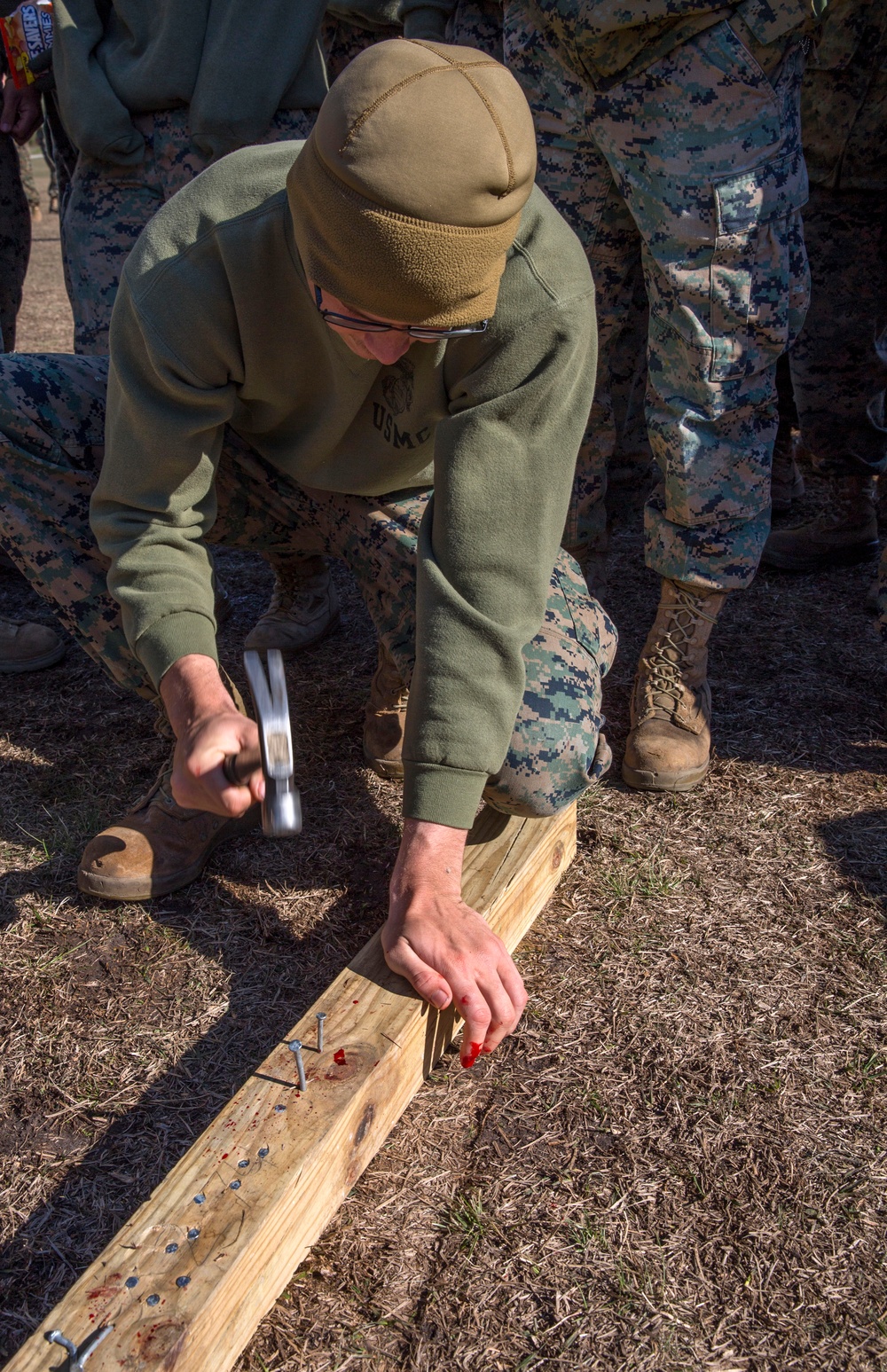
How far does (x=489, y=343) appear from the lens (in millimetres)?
1950

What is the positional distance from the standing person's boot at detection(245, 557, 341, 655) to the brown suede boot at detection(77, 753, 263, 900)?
0.92 m

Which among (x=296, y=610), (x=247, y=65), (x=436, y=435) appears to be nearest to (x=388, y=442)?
(x=436, y=435)

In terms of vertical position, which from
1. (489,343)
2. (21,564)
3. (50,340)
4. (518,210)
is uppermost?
(518,210)

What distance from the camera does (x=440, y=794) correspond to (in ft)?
6.21

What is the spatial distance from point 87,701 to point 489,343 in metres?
1.83

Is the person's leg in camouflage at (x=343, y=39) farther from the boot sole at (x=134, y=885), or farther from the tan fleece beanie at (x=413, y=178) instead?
the boot sole at (x=134, y=885)

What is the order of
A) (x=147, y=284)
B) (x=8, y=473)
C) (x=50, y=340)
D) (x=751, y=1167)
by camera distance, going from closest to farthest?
(x=751, y=1167)
(x=147, y=284)
(x=8, y=473)
(x=50, y=340)

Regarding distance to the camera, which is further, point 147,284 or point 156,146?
point 156,146

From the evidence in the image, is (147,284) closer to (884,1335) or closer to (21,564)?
(21,564)

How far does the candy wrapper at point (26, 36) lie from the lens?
12.0ft

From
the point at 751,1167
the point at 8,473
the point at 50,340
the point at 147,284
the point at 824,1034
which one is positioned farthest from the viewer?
the point at 50,340

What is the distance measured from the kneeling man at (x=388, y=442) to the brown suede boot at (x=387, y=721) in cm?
29

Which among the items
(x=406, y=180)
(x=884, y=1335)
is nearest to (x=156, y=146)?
(x=406, y=180)

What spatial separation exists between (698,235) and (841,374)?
1.44 meters
